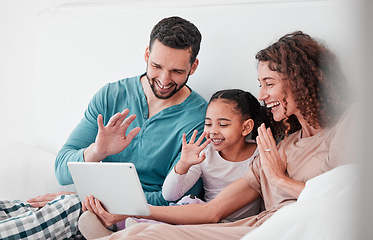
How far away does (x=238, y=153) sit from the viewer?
1625 mm

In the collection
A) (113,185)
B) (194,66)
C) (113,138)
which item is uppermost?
(194,66)

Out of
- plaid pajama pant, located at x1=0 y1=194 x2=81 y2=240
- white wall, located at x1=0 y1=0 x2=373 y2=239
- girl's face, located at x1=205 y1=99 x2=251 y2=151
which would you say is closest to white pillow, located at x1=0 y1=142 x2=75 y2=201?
white wall, located at x1=0 y1=0 x2=373 y2=239

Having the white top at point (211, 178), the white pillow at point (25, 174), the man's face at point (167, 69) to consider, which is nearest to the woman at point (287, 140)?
the white top at point (211, 178)

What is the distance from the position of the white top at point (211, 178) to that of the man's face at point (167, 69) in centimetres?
27

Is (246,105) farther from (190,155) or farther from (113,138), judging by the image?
(113,138)

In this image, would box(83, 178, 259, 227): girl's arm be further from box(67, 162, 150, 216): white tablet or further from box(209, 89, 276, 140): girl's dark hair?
box(209, 89, 276, 140): girl's dark hair

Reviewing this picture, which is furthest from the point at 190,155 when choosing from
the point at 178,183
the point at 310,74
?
the point at 310,74

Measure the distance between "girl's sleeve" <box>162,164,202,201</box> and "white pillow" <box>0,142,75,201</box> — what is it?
0.51m

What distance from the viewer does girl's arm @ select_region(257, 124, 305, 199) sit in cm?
129

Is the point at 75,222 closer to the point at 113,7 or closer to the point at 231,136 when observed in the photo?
the point at 231,136

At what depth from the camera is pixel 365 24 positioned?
6.9 inches

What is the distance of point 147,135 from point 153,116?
0.08 meters

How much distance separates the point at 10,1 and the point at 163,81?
109cm

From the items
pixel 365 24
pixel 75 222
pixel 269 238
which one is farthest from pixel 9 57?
pixel 365 24
